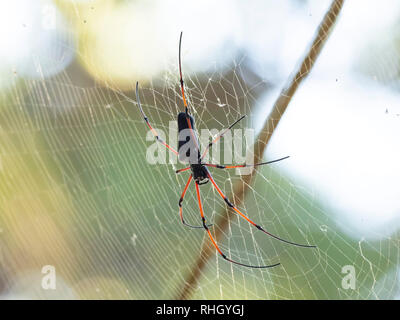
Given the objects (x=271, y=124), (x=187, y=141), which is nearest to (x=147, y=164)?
(x=187, y=141)

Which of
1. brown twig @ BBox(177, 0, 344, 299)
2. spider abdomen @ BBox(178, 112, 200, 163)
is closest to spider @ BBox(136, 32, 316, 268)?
spider abdomen @ BBox(178, 112, 200, 163)

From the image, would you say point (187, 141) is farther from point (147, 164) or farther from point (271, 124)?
point (271, 124)

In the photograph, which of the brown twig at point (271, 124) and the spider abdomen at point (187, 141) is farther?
the spider abdomen at point (187, 141)

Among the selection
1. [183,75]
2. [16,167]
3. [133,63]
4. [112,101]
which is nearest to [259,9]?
[183,75]

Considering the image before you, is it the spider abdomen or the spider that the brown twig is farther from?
the spider abdomen

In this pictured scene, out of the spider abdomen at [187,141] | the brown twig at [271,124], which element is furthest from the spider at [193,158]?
the brown twig at [271,124]

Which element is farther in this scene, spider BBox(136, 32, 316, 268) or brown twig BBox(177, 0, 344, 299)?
spider BBox(136, 32, 316, 268)

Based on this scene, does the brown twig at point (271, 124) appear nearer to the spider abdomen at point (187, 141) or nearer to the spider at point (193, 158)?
the spider at point (193, 158)
